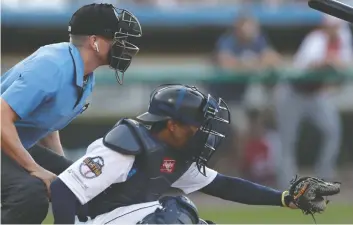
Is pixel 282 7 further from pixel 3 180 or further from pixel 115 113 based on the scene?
pixel 3 180

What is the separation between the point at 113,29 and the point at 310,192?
1.49 metres

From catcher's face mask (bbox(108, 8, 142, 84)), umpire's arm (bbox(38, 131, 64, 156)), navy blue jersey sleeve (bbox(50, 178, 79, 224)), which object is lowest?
umpire's arm (bbox(38, 131, 64, 156))

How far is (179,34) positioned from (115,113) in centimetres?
157

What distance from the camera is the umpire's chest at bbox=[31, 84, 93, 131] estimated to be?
5450 mm

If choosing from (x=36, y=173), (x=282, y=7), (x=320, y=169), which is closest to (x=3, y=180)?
(x=36, y=173)

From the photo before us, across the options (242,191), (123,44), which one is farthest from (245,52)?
(242,191)

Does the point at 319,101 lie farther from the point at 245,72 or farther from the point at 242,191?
the point at 242,191

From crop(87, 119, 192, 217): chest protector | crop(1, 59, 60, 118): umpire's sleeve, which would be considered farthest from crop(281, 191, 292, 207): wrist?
crop(1, 59, 60, 118): umpire's sleeve

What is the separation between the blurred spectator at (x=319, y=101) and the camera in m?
11.8

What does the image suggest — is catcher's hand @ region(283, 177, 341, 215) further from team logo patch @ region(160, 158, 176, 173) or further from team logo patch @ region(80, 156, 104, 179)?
team logo patch @ region(80, 156, 104, 179)

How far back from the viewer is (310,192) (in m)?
5.35

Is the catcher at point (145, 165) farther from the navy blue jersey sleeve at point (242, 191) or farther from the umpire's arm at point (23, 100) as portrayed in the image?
the umpire's arm at point (23, 100)

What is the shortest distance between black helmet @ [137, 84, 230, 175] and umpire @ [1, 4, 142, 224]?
2.04ft

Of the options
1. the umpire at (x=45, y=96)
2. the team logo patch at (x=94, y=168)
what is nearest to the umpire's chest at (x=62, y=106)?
the umpire at (x=45, y=96)
